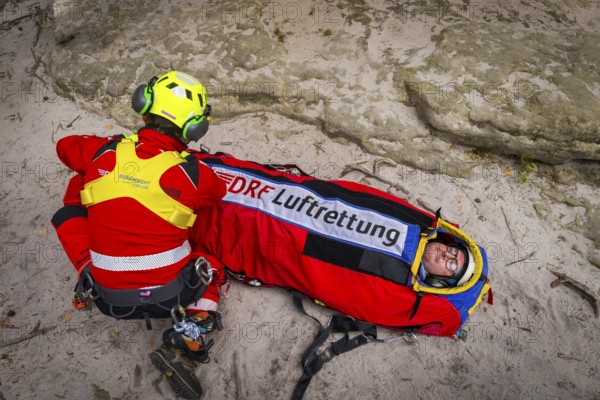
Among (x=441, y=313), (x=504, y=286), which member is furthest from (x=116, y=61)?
(x=504, y=286)

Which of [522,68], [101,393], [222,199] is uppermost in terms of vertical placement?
[522,68]

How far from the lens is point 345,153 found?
4.71 m

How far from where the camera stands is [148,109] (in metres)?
2.99

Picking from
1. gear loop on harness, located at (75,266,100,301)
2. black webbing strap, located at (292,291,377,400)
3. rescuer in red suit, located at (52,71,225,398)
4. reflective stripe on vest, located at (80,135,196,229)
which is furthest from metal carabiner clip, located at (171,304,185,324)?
black webbing strap, located at (292,291,377,400)

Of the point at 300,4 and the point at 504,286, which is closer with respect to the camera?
the point at 504,286

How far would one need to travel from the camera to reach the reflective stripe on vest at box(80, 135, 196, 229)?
2.71 m

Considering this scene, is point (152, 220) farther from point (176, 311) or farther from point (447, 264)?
point (447, 264)

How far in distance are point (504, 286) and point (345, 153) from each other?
2053 mm

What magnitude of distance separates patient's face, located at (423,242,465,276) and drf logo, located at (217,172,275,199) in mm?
1406

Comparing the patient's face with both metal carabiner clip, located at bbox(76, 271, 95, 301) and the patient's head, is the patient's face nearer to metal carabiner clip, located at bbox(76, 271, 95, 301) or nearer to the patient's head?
the patient's head

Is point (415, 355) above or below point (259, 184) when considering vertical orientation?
below

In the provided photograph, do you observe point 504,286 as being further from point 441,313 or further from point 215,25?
point 215,25

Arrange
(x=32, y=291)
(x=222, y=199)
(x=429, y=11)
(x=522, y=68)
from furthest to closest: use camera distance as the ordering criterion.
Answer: (x=429, y=11) → (x=522, y=68) → (x=32, y=291) → (x=222, y=199)

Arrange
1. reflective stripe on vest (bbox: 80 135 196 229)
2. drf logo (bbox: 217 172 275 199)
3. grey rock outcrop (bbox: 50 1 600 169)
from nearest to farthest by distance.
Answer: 1. reflective stripe on vest (bbox: 80 135 196 229)
2. drf logo (bbox: 217 172 275 199)
3. grey rock outcrop (bbox: 50 1 600 169)
